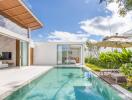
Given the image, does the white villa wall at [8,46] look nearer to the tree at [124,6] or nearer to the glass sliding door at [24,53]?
the glass sliding door at [24,53]

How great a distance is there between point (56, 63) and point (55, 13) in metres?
12.0

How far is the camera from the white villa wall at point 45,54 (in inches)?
1235

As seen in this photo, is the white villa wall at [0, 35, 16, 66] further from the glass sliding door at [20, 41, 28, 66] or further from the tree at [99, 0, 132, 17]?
the tree at [99, 0, 132, 17]

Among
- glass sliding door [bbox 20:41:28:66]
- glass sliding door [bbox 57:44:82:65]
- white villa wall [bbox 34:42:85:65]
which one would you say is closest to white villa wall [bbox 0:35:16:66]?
glass sliding door [bbox 20:41:28:66]

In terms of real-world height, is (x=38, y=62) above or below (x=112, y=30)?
below

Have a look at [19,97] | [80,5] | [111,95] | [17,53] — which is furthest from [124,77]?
[80,5]

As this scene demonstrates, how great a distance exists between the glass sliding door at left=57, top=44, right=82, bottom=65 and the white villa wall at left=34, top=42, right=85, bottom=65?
737 mm

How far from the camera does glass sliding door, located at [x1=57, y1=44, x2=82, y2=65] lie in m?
31.6

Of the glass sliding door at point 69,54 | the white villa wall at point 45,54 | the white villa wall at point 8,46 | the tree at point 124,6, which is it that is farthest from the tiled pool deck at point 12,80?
the glass sliding door at point 69,54

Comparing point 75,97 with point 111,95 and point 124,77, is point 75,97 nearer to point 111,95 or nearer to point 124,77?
point 111,95

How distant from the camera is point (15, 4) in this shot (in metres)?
18.4

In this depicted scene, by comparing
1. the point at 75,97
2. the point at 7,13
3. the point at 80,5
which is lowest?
the point at 75,97

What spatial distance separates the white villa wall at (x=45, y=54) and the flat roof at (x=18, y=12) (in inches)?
217

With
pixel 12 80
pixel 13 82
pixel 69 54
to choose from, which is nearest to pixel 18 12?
pixel 12 80
